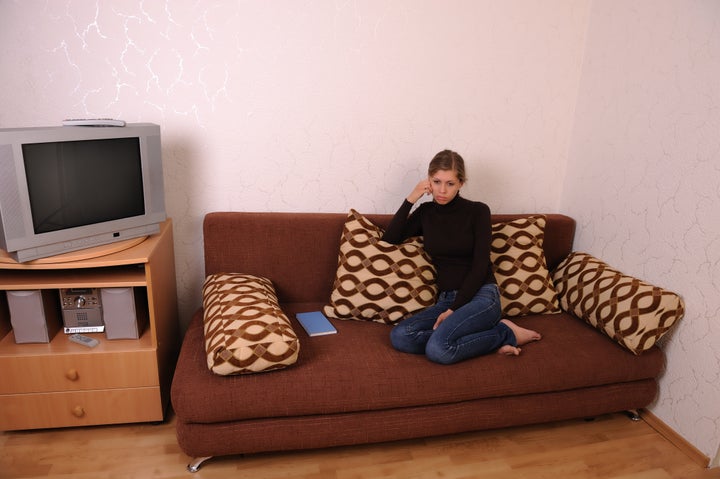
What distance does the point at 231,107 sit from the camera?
90.5 inches

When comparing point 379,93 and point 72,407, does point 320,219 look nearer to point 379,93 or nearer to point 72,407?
point 379,93

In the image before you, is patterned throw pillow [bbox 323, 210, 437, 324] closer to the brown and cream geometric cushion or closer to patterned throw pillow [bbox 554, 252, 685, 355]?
the brown and cream geometric cushion

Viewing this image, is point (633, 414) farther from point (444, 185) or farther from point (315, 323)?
point (315, 323)

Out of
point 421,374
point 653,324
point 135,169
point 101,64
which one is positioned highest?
point 101,64

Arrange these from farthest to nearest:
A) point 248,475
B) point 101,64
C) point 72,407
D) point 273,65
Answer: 1. point 273,65
2. point 101,64
3. point 72,407
4. point 248,475

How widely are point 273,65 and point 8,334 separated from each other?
1586mm

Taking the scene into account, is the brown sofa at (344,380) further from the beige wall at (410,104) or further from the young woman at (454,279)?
the beige wall at (410,104)

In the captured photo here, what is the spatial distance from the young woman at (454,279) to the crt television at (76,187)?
1078 mm

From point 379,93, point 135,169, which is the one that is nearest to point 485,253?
point 379,93

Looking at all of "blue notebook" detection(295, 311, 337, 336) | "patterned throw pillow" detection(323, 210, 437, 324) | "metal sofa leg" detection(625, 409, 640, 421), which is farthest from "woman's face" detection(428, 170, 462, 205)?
"metal sofa leg" detection(625, 409, 640, 421)

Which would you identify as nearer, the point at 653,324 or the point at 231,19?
the point at 653,324

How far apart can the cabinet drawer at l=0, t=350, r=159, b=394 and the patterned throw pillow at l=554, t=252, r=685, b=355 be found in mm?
1897

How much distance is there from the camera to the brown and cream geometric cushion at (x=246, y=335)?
5.76ft

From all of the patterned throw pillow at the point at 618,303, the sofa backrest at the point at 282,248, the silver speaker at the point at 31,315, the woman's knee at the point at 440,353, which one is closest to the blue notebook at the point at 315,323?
the sofa backrest at the point at 282,248
